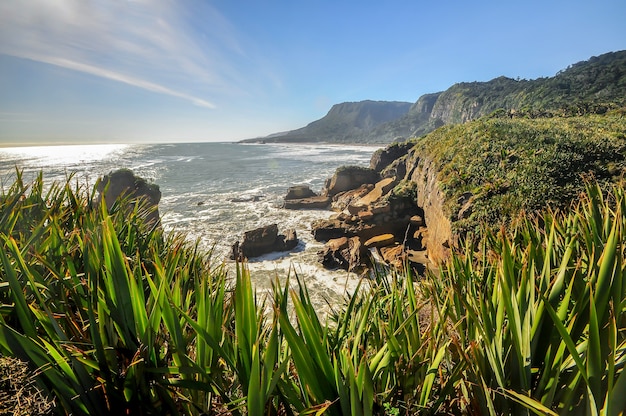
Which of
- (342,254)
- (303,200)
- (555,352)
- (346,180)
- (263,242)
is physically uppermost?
(555,352)

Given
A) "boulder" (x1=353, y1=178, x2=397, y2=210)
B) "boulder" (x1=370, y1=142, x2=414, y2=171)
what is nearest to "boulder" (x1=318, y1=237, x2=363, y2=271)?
"boulder" (x1=353, y1=178, x2=397, y2=210)

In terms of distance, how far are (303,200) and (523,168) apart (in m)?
15.5

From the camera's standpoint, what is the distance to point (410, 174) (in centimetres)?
2048

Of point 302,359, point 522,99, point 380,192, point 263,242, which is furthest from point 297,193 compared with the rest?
point 522,99

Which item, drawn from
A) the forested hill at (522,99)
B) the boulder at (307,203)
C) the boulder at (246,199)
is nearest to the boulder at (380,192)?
the boulder at (307,203)

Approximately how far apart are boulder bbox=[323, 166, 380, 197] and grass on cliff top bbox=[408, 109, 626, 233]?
11.5 metres

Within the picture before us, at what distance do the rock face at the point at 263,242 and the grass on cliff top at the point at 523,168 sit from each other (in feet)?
25.5

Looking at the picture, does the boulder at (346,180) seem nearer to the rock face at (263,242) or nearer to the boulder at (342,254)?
the rock face at (263,242)

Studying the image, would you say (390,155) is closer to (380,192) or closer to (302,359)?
(380,192)

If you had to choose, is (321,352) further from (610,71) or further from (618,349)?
(610,71)

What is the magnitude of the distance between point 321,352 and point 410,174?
2056cm

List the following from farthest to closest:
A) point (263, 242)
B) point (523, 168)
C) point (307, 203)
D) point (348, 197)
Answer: point (348, 197)
point (307, 203)
point (263, 242)
point (523, 168)

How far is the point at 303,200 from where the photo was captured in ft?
77.3

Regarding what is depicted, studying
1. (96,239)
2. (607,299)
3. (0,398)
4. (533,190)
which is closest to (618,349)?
(607,299)
